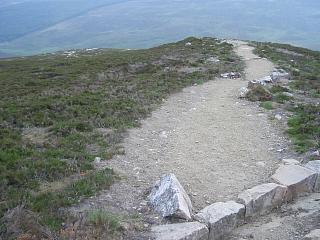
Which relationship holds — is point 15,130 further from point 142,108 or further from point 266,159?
point 266,159

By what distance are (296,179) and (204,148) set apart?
3.62 metres

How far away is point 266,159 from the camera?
1327 cm

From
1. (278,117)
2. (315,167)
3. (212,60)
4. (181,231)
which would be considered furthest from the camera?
(212,60)

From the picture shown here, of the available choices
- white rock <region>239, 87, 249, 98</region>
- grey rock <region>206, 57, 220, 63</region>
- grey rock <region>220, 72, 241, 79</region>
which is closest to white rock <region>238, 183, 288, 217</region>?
white rock <region>239, 87, 249, 98</region>

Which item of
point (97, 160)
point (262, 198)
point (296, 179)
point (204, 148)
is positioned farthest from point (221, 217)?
point (204, 148)

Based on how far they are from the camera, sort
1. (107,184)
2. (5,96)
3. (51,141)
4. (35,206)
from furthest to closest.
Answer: (5,96), (51,141), (107,184), (35,206)

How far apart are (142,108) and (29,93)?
33.5 ft

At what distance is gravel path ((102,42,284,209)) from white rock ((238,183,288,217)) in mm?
528

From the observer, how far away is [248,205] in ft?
32.7

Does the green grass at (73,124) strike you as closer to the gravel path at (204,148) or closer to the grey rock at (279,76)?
the gravel path at (204,148)

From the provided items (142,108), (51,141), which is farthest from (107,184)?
(142,108)

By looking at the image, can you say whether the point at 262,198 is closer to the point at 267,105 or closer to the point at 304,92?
the point at 267,105

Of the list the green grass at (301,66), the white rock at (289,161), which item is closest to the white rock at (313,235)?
the white rock at (289,161)

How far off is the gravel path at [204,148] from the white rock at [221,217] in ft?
2.21
